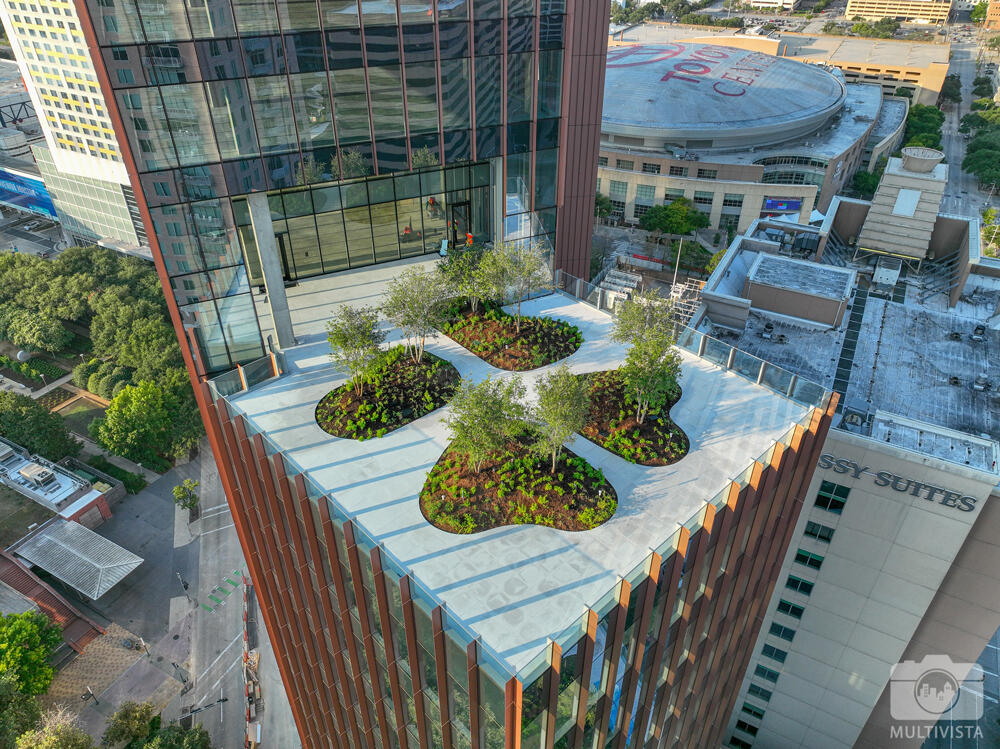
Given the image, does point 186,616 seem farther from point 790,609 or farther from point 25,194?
point 25,194

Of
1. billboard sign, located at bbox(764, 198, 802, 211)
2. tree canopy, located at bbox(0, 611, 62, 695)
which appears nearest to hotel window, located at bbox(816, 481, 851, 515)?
tree canopy, located at bbox(0, 611, 62, 695)

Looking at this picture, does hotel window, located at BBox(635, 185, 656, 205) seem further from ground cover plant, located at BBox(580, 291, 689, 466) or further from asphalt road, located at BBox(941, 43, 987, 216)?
ground cover plant, located at BBox(580, 291, 689, 466)

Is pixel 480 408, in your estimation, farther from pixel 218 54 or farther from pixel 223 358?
pixel 218 54

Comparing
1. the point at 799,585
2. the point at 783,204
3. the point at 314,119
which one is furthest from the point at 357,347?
the point at 783,204

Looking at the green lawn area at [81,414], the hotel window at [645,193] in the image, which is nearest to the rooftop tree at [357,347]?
the green lawn area at [81,414]

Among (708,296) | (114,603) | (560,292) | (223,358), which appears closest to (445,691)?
Result: (223,358)

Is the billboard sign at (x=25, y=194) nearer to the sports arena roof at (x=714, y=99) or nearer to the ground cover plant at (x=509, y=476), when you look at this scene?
the sports arena roof at (x=714, y=99)
